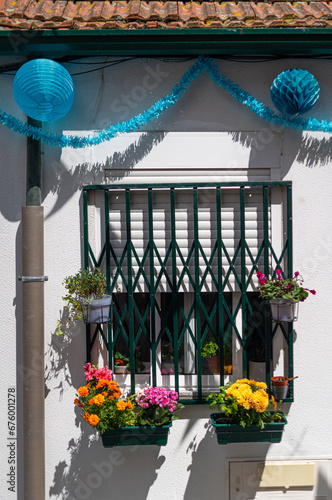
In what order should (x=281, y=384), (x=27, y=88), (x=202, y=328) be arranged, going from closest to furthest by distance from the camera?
(x=27, y=88) < (x=281, y=384) < (x=202, y=328)

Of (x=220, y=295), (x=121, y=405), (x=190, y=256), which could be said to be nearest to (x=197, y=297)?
(x=220, y=295)

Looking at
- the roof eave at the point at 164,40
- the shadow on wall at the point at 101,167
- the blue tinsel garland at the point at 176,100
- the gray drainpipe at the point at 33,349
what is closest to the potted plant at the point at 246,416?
the gray drainpipe at the point at 33,349

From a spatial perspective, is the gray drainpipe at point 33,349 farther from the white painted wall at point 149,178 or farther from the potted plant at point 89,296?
the potted plant at point 89,296

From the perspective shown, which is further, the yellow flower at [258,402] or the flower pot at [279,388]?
the flower pot at [279,388]

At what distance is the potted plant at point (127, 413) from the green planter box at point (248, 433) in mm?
389

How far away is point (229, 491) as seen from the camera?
4.41 meters

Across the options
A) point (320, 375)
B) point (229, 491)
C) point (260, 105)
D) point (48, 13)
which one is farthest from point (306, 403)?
point (48, 13)

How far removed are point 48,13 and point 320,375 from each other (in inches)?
156

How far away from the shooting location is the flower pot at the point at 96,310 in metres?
4.03

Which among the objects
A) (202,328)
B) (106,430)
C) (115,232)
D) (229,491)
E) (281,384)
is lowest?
(229,491)

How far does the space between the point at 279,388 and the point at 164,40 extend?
307 centimetres

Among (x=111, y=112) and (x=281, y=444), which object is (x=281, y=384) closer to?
(x=281, y=444)

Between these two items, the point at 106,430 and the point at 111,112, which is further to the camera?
the point at 111,112

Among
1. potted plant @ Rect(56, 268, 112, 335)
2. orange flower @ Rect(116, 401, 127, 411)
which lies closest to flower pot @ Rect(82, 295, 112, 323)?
potted plant @ Rect(56, 268, 112, 335)
